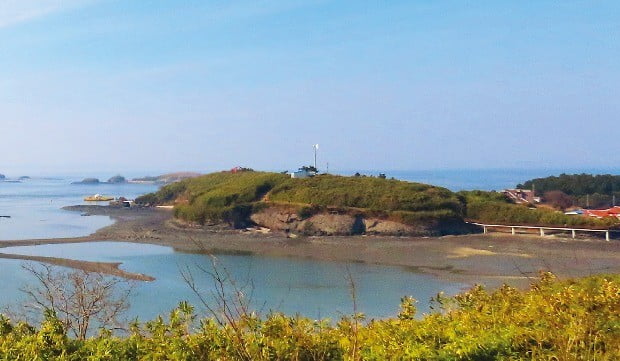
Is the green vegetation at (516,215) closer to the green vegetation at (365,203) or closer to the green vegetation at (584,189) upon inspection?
the green vegetation at (365,203)

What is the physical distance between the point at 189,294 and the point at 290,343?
11.7 meters

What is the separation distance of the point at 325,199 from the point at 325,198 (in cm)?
13

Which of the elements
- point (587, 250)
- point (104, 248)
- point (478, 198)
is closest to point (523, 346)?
point (587, 250)

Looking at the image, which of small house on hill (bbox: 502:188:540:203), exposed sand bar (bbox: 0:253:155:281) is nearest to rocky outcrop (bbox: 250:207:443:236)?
small house on hill (bbox: 502:188:540:203)

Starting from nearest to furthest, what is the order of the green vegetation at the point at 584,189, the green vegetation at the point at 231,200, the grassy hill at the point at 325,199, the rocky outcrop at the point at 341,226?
the rocky outcrop at the point at 341,226 → the grassy hill at the point at 325,199 → the green vegetation at the point at 231,200 → the green vegetation at the point at 584,189

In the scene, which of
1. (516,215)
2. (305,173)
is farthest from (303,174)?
(516,215)

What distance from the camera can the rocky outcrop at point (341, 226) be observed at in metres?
29.9

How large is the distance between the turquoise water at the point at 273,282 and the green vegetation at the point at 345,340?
A: 6.61m

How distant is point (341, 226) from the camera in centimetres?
3042

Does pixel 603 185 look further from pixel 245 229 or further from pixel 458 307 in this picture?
pixel 458 307

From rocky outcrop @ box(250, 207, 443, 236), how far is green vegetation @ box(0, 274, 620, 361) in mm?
25706

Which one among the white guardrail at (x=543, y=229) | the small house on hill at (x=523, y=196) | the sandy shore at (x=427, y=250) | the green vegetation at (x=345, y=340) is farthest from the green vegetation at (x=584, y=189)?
the green vegetation at (x=345, y=340)

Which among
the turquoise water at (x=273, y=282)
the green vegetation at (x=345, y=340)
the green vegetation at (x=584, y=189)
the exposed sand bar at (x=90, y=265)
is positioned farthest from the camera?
the green vegetation at (x=584, y=189)

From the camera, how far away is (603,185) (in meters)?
39.5
